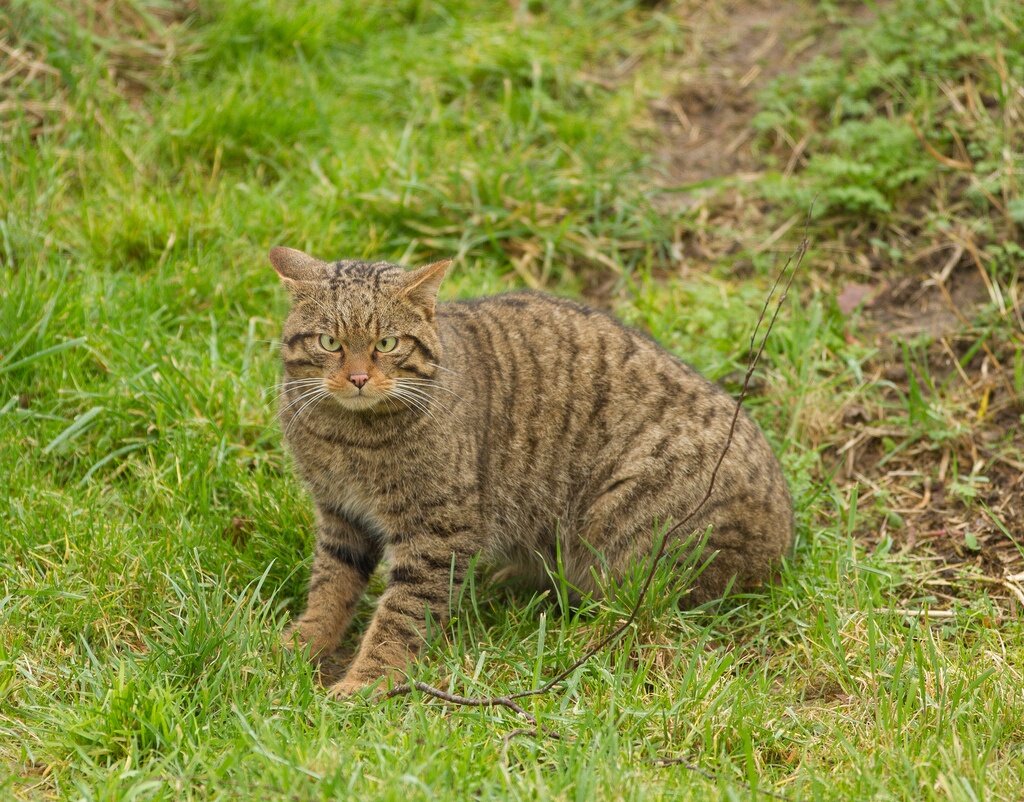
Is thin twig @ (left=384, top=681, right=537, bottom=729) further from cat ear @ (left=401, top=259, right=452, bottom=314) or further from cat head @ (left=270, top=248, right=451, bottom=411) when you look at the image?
cat ear @ (left=401, top=259, right=452, bottom=314)

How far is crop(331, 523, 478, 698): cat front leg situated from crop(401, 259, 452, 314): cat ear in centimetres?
87

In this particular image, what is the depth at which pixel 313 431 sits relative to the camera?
4.70 meters

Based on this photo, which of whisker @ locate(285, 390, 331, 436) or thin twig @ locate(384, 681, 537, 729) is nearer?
thin twig @ locate(384, 681, 537, 729)

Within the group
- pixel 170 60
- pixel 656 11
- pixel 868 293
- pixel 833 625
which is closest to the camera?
pixel 833 625

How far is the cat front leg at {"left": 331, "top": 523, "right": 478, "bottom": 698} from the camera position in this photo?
14.7 feet

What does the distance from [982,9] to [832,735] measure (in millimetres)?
4732

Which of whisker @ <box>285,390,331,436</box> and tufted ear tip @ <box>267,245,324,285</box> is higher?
tufted ear tip @ <box>267,245,324,285</box>

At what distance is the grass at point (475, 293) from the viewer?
385cm

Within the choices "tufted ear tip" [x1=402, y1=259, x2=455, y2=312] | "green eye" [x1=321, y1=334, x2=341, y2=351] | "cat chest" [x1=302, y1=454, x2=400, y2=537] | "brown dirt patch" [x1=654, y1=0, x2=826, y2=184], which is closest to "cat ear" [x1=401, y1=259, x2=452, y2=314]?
"tufted ear tip" [x1=402, y1=259, x2=455, y2=312]

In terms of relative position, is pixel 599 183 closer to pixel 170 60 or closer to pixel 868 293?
pixel 868 293

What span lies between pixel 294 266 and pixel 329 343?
397 mm

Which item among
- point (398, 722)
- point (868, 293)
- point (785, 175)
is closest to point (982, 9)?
point (785, 175)

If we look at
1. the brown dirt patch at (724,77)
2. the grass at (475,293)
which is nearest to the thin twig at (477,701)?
the grass at (475,293)

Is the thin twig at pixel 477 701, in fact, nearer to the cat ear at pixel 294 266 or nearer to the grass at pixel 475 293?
the grass at pixel 475 293
